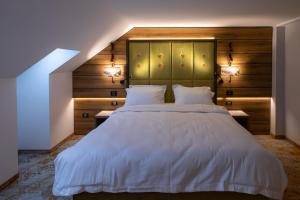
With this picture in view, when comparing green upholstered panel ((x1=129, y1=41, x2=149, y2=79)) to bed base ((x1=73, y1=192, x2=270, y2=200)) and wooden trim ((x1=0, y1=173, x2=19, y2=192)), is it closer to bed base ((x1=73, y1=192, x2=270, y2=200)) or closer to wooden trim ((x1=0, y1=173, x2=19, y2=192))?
wooden trim ((x1=0, y1=173, x2=19, y2=192))

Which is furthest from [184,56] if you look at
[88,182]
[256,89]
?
[88,182]

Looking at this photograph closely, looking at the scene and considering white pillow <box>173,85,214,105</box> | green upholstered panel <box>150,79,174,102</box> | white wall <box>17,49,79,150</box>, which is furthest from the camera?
green upholstered panel <box>150,79,174,102</box>

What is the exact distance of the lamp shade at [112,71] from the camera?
6125 mm

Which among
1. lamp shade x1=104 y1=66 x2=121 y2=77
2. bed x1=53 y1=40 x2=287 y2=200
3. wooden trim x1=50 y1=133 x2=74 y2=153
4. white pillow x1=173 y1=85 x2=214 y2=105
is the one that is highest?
lamp shade x1=104 y1=66 x2=121 y2=77

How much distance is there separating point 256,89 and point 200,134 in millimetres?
3153

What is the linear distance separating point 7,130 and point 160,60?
3008 mm

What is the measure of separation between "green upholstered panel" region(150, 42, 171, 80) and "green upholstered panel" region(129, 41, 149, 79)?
3.3 inches

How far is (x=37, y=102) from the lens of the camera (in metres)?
5.12

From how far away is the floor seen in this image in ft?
11.5

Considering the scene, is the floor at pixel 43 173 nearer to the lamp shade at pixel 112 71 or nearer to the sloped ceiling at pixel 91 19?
the sloped ceiling at pixel 91 19

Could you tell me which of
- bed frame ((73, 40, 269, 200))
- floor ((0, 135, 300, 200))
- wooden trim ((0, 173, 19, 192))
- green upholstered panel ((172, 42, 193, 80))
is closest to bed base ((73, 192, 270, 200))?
floor ((0, 135, 300, 200))

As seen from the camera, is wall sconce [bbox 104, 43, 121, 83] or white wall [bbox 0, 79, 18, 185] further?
wall sconce [bbox 104, 43, 121, 83]

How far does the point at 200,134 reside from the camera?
3385 millimetres

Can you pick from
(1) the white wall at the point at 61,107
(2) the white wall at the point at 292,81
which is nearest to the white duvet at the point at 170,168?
(1) the white wall at the point at 61,107
